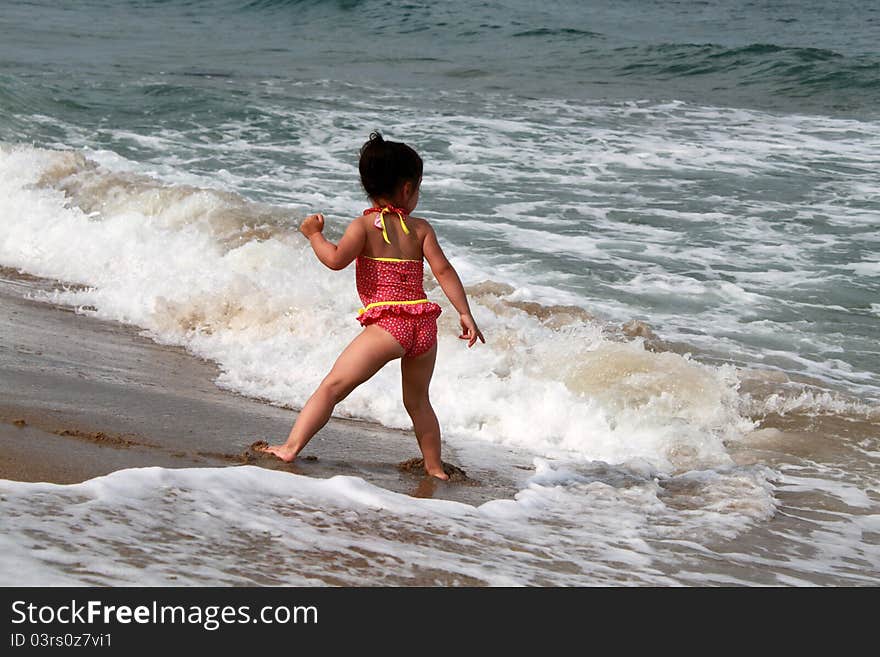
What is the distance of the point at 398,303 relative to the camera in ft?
15.0

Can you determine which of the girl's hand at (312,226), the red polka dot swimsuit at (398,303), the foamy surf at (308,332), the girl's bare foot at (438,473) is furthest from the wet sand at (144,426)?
the girl's hand at (312,226)

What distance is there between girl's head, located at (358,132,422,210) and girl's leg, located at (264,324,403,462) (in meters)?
0.53

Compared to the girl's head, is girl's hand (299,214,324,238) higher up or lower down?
lower down

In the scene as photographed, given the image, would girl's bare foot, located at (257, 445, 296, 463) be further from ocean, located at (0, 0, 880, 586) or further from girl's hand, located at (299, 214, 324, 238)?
girl's hand, located at (299, 214, 324, 238)

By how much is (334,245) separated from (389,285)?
275 millimetres

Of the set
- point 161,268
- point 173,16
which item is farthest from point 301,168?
point 173,16

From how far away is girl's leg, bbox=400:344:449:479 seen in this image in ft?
15.4

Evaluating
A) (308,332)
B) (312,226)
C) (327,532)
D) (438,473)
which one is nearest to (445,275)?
(312,226)

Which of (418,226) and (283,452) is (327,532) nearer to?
(283,452)

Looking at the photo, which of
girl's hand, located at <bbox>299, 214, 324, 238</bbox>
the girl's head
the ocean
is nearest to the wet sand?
the ocean

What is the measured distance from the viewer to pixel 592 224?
1121cm

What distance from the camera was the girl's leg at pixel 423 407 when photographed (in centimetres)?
470
